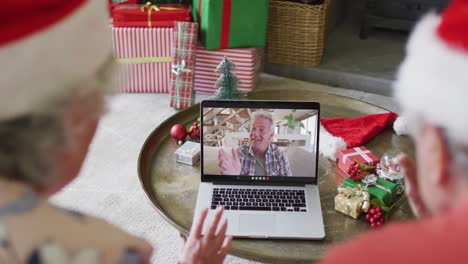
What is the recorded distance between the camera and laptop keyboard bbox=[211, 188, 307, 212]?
144 centimetres

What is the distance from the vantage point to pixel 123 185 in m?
2.23

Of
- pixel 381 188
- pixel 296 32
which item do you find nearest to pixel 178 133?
pixel 381 188

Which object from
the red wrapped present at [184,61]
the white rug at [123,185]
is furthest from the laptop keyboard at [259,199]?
the red wrapped present at [184,61]

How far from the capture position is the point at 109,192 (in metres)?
2.20

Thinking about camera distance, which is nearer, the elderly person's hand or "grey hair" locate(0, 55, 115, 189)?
"grey hair" locate(0, 55, 115, 189)

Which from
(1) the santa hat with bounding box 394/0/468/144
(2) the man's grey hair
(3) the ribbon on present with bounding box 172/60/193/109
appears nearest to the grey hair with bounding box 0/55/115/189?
(2) the man's grey hair

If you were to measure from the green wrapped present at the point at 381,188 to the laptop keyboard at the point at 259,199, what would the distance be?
152 millimetres

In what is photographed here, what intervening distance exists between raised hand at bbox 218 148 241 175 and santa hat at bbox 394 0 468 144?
0.88 meters

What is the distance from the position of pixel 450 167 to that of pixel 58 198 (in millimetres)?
1883

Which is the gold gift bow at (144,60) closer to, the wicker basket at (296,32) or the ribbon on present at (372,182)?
the wicker basket at (296,32)

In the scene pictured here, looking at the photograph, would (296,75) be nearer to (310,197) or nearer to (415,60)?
(310,197)

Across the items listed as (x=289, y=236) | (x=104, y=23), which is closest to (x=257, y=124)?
(x=289, y=236)

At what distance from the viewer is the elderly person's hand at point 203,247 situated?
42.3 inches

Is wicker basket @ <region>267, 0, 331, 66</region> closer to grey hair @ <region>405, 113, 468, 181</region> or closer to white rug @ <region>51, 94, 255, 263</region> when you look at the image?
white rug @ <region>51, 94, 255, 263</region>
